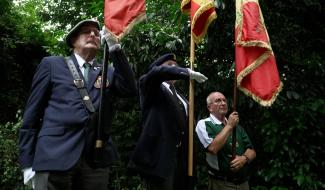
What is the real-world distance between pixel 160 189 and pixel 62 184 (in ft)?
3.34

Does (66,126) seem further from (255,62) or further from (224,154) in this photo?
(255,62)

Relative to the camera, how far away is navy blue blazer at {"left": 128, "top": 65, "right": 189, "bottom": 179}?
134 inches

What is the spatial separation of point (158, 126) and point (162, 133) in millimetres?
71

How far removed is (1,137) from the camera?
8000 mm

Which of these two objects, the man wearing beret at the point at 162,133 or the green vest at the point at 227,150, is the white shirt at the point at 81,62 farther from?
the green vest at the point at 227,150

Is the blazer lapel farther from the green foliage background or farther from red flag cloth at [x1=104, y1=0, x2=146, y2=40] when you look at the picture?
the green foliage background

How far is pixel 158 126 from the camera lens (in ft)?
11.6

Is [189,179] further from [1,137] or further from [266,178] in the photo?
[1,137]

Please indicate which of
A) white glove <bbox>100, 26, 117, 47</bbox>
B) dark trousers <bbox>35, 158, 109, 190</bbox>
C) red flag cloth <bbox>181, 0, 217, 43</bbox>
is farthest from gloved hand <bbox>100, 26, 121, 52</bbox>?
red flag cloth <bbox>181, 0, 217, 43</bbox>

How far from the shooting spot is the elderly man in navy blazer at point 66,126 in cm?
261

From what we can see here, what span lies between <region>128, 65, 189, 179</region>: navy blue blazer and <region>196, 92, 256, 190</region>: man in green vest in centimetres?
54

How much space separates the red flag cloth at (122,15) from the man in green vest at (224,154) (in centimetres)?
134

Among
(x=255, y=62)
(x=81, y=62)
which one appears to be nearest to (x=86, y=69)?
(x=81, y=62)

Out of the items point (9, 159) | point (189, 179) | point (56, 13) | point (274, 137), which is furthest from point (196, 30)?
point (56, 13)
